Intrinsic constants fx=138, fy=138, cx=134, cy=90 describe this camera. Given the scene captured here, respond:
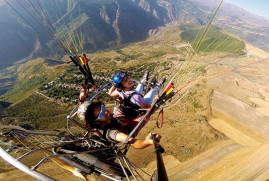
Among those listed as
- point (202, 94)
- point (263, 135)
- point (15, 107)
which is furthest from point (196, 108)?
point (15, 107)

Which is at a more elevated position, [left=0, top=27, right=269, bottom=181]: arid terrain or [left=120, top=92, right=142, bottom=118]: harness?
[left=120, top=92, right=142, bottom=118]: harness

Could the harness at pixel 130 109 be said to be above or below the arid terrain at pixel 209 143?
above

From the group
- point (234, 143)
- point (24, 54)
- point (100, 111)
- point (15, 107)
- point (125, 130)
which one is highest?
point (24, 54)

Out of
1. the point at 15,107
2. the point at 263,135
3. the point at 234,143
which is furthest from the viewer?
the point at 15,107

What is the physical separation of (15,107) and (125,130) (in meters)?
41.1

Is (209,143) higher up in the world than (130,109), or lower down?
lower down

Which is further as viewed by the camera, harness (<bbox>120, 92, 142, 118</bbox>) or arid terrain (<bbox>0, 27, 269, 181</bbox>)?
arid terrain (<bbox>0, 27, 269, 181</bbox>)

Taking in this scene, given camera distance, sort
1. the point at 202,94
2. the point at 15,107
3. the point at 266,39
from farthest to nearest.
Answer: the point at 266,39 → the point at 15,107 → the point at 202,94

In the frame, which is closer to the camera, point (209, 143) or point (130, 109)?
point (130, 109)

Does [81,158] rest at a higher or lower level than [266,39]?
higher

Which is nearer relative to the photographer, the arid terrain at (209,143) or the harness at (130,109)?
the harness at (130,109)

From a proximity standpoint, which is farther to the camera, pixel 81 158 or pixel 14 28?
pixel 14 28

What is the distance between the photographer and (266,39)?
468ft

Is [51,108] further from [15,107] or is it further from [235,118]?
[235,118]
